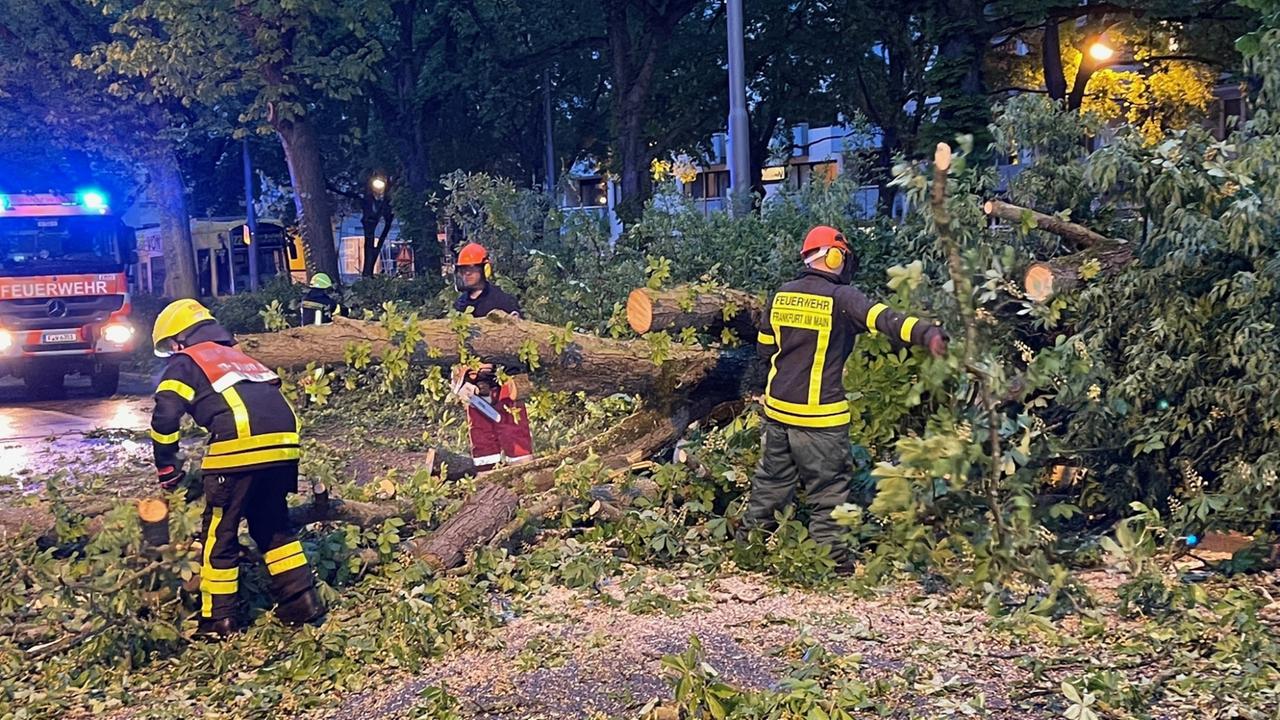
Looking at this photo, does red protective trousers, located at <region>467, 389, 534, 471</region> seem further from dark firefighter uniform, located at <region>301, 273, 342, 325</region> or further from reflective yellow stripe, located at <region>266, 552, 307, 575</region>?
dark firefighter uniform, located at <region>301, 273, 342, 325</region>

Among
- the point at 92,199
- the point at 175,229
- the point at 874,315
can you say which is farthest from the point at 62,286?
the point at 874,315

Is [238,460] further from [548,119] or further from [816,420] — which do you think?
[548,119]

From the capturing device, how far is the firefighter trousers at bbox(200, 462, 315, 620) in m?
5.26

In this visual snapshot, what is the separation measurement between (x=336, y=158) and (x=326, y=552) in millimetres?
27336

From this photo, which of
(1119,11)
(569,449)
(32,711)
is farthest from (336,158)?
(32,711)

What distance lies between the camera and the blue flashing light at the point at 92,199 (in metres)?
15.2

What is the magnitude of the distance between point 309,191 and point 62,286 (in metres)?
4.45

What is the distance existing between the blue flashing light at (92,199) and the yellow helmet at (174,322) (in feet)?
35.9

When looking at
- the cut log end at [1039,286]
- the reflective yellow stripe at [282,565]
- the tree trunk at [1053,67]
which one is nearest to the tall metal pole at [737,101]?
the cut log end at [1039,286]

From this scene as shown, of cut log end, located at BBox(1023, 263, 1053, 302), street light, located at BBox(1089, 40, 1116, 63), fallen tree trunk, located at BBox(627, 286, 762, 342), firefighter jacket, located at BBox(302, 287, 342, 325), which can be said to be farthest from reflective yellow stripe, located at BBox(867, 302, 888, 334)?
street light, located at BBox(1089, 40, 1116, 63)

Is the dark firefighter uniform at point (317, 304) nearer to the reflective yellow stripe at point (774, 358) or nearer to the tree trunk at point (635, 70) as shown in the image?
the reflective yellow stripe at point (774, 358)

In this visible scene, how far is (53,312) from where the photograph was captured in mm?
14477

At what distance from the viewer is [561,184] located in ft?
47.5

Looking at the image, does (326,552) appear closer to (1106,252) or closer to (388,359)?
(388,359)
